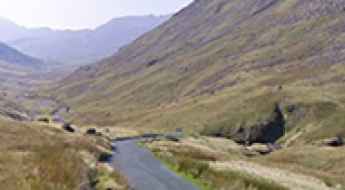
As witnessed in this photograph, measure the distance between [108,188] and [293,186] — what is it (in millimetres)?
26442

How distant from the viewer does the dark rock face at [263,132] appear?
613 ft

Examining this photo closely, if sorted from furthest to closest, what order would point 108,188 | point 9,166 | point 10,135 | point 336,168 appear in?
1. point 336,168
2. point 10,135
3. point 108,188
4. point 9,166

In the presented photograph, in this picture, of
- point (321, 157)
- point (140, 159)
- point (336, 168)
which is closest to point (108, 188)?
point (140, 159)

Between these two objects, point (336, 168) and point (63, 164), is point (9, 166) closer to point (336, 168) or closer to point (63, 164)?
point (63, 164)

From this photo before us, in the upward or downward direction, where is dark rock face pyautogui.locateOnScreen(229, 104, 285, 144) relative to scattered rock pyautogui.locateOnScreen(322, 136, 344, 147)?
upward

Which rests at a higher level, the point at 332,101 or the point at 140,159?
the point at 332,101

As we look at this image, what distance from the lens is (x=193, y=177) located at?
44.4m

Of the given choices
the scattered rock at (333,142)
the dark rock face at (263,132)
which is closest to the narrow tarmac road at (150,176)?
the scattered rock at (333,142)

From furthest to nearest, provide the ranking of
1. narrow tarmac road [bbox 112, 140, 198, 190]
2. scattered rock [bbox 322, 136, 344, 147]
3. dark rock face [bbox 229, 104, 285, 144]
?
dark rock face [bbox 229, 104, 285, 144]
scattered rock [bbox 322, 136, 344, 147]
narrow tarmac road [bbox 112, 140, 198, 190]

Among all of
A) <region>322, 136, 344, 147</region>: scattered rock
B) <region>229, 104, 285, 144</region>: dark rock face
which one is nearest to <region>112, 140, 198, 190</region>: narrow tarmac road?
<region>322, 136, 344, 147</region>: scattered rock

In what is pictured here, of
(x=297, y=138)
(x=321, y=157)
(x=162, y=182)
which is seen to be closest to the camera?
(x=162, y=182)

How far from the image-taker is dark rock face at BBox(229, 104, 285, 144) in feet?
613

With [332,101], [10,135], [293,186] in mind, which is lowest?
[293,186]

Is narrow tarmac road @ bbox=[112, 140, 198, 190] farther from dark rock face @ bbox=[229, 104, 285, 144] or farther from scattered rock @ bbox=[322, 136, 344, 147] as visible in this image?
dark rock face @ bbox=[229, 104, 285, 144]
